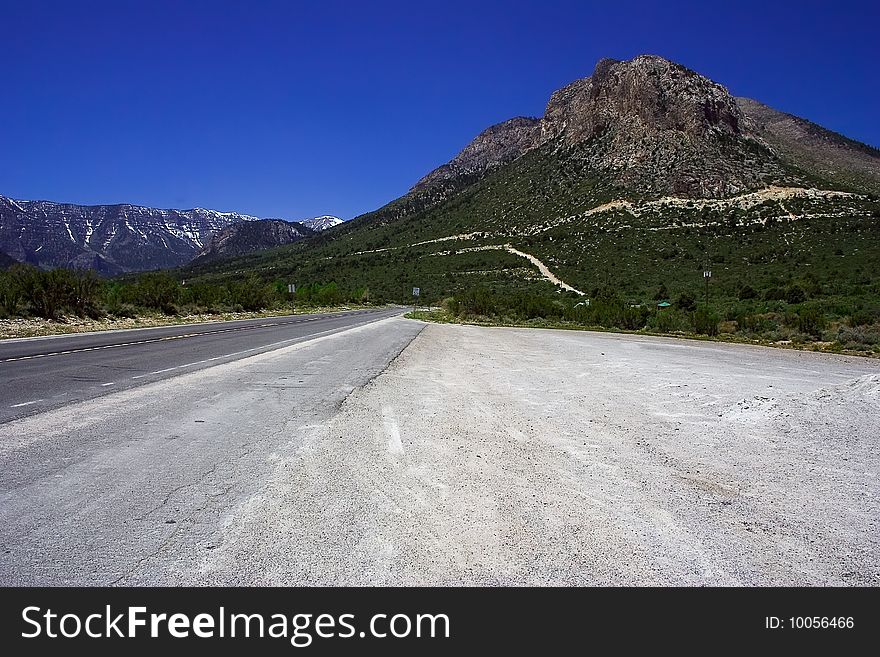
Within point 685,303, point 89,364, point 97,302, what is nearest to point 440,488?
point 89,364

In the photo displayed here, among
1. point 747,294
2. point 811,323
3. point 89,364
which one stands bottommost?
point 89,364

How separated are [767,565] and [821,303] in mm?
37554

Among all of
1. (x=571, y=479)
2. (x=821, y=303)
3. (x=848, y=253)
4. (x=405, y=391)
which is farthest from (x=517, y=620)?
(x=848, y=253)

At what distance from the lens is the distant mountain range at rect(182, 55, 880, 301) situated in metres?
61.6

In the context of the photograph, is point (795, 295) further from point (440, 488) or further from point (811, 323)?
point (440, 488)

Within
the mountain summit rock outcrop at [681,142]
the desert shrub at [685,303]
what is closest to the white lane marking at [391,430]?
the desert shrub at [685,303]

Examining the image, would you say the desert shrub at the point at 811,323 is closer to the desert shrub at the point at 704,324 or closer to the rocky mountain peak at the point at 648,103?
the desert shrub at the point at 704,324

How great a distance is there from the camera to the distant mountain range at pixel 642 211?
61.6m

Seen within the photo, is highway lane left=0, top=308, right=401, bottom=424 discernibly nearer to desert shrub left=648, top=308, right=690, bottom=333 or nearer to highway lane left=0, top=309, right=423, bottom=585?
highway lane left=0, top=309, right=423, bottom=585

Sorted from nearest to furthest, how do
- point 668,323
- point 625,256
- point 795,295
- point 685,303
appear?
point 668,323, point 795,295, point 685,303, point 625,256

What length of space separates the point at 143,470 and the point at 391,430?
2704mm

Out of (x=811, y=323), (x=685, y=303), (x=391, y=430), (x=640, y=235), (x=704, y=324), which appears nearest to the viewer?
(x=391, y=430)

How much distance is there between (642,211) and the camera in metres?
83.6

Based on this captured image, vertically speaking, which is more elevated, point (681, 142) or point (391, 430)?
point (681, 142)
